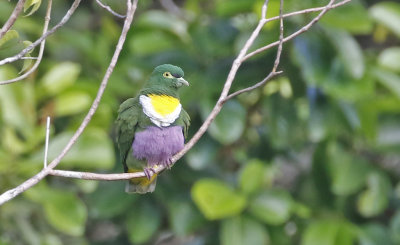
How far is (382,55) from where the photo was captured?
16.9 ft

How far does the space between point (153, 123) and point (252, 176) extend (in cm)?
219

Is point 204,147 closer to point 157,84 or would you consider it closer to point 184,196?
point 184,196

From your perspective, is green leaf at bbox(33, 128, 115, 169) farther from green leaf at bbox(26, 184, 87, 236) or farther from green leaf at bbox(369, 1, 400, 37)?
green leaf at bbox(369, 1, 400, 37)

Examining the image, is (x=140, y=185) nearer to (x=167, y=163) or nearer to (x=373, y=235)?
(x=167, y=163)

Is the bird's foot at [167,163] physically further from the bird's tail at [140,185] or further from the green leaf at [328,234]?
the green leaf at [328,234]

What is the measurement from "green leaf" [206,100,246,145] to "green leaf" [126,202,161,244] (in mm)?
749

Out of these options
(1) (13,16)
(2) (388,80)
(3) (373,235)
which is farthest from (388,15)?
(1) (13,16)

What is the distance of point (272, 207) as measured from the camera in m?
4.90

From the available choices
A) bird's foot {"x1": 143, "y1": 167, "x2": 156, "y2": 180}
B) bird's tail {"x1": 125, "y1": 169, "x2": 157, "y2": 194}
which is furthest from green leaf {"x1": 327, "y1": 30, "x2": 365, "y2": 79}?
bird's foot {"x1": 143, "y1": 167, "x2": 156, "y2": 180}

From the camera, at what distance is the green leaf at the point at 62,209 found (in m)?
4.72

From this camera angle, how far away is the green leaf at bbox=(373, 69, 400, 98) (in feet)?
16.1

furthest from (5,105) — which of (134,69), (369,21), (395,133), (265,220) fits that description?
(395,133)

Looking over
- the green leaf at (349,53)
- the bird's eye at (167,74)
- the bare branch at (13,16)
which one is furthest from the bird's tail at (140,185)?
the green leaf at (349,53)

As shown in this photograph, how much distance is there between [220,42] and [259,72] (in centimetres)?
30
